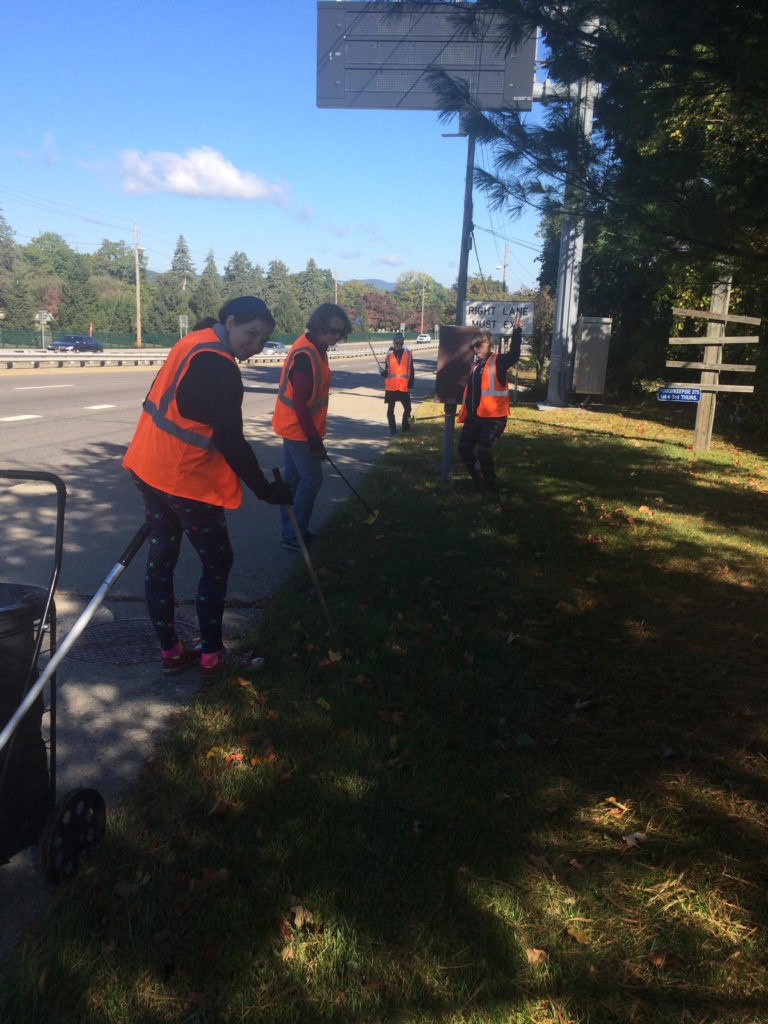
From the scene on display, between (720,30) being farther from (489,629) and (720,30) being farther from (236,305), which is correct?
(489,629)

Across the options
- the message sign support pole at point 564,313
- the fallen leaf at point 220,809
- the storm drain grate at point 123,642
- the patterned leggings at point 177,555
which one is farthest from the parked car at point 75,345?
the fallen leaf at point 220,809

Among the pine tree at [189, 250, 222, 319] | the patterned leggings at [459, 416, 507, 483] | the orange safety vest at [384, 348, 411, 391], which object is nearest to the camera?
the patterned leggings at [459, 416, 507, 483]

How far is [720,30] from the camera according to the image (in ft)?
13.9

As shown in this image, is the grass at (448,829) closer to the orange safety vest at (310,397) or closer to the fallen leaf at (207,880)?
the fallen leaf at (207,880)

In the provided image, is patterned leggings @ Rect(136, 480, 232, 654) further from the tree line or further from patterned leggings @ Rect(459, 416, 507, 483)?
the tree line

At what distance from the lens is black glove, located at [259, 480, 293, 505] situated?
13.5 feet

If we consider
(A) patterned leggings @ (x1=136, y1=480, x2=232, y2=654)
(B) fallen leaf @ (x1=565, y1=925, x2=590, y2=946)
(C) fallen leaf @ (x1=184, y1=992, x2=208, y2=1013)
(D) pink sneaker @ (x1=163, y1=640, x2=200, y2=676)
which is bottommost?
(B) fallen leaf @ (x1=565, y1=925, x2=590, y2=946)

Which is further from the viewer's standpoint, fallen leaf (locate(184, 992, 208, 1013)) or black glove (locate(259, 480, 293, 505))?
black glove (locate(259, 480, 293, 505))

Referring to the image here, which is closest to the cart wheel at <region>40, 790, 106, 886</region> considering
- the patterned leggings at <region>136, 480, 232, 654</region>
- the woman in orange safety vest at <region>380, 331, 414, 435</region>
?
the patterned leggings at <region>136, 480, 232, 654</region>

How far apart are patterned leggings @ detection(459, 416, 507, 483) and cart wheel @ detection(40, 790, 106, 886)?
6813 millimetres

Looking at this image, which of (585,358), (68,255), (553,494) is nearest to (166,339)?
(585,358)

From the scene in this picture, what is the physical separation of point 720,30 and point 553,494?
229 inches

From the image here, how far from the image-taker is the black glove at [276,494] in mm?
4129

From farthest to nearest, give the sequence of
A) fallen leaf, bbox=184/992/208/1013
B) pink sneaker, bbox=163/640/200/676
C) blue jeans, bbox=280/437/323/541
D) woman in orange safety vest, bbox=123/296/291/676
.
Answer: blue jeans, bbox=280/437/323/541
pink sneaker, bbox=163/640/200/676
woman in orange safety vest, bbox=123/296/291/676
fallen leaf, bbox=184/992/208/1013
